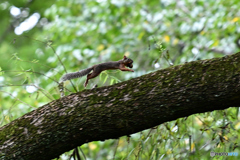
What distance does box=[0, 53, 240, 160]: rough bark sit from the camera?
5.03 feet

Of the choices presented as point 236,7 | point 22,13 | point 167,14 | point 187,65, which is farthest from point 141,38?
point 22,13

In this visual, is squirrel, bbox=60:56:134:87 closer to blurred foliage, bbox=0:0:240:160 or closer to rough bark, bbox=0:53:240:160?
rough bark, bbox=0:53:240:160

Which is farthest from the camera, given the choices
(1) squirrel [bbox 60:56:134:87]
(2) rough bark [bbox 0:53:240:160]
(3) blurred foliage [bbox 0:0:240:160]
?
(3) blurred foliage [bbox 0:0:240:160]

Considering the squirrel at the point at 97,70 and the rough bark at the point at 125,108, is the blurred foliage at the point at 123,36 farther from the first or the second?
the rough bark at the point at 125,108

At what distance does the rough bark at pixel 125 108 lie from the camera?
5.03 feet

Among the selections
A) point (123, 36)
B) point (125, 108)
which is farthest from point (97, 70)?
point (123, 36)

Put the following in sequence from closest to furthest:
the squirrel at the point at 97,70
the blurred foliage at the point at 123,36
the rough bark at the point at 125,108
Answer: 1. the rough bark at the point at 125,108
2. the squirrel at the point at 97,70
3. the blurred foliage at the point at 123,36

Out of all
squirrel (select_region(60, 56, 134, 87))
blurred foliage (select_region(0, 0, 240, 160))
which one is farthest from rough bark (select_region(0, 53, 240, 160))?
blurred foliage (select_region(0, 0, 240, 160))

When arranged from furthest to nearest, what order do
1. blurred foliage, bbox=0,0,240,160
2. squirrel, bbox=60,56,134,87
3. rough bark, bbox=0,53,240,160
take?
blurred foliage, bbox=0,0,240,160 < squirrel, bbox=60,56,134,87 < rough bark, bbox=0,53,240,160

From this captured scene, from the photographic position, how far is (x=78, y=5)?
5.48 metres

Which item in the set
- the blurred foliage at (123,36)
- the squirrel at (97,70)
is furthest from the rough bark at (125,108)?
the blurred foliage at (123,36)

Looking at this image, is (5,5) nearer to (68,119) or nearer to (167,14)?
(167,14)

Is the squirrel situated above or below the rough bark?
above

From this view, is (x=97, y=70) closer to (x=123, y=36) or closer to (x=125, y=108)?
(x=125, y=108)
